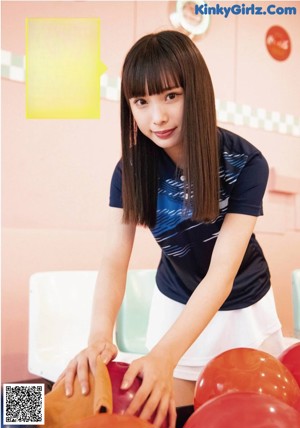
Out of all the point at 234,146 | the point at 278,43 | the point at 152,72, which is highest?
the point at 278,43

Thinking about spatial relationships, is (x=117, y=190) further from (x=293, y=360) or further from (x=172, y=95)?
(x=293, y=360)

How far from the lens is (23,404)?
59 centimetres

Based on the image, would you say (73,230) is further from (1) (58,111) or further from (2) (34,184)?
(1) (58,111)

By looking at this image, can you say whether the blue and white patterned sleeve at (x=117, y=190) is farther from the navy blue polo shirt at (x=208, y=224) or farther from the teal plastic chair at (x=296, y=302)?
the teal plastic chair at (x=296, y=302)

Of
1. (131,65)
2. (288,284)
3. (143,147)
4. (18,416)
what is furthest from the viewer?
(288,284)

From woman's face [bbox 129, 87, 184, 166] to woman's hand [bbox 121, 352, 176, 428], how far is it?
392mm

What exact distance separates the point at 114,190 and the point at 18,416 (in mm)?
573

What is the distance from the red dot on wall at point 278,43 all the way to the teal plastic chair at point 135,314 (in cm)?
178

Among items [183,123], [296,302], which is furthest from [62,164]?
[183,123]

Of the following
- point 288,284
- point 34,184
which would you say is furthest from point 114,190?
point 288,284

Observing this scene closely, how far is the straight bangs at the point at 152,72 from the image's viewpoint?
0.85m

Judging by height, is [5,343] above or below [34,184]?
below

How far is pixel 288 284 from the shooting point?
3.04 metres

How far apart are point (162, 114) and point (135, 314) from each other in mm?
1109
